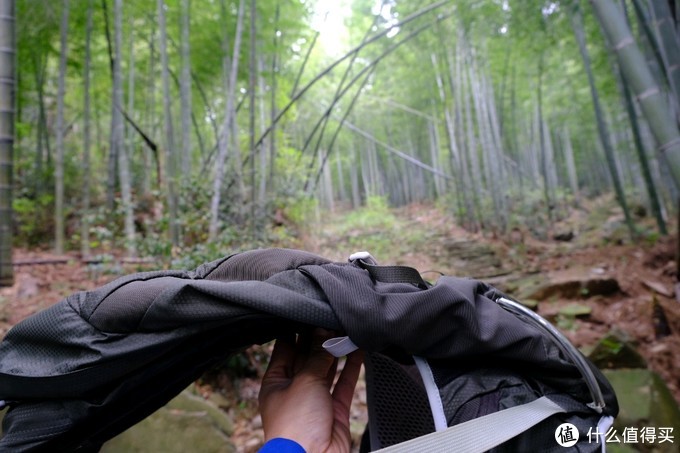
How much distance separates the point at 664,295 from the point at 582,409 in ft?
10.8

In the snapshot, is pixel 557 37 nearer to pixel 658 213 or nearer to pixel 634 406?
pixel 658 213

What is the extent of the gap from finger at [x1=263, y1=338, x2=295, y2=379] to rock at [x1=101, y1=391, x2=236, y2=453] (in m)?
1.34

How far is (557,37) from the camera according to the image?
6.08 m

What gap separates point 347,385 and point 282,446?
0.28 meters

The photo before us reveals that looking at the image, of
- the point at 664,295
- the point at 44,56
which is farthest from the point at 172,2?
the point at 664,295

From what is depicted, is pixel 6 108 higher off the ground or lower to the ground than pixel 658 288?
higher

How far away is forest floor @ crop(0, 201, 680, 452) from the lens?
251 cm

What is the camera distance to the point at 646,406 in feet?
6.32

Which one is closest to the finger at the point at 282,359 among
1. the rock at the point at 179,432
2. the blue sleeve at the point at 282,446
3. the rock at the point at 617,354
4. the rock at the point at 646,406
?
the blue sleeve at the point at 282,446

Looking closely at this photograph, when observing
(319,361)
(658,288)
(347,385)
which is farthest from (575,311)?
(319,361)

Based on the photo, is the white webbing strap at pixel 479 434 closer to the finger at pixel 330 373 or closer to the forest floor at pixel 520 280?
the finger at pixel 330 373

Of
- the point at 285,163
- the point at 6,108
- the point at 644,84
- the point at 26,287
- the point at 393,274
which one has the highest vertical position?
the point at 285,163

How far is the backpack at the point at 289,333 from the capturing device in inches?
27.4

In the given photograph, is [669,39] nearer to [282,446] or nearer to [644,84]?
[644,84]
